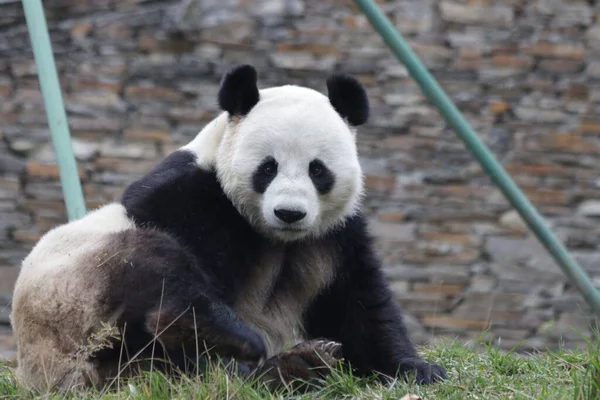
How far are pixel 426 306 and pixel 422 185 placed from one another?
1.02 m

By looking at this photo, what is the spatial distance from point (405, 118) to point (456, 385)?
4.93 metres

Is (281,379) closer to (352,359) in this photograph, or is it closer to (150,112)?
(352,359)

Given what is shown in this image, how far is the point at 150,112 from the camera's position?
26.7 ft

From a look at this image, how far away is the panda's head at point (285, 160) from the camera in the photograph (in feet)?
12.6

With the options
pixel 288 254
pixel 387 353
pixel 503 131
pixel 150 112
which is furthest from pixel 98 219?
pixel 503 131

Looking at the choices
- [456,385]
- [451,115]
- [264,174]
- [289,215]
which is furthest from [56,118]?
[456,385]

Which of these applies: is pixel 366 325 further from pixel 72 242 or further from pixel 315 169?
pixel 72 242

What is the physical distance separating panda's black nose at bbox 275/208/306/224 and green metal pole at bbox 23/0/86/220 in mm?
1193

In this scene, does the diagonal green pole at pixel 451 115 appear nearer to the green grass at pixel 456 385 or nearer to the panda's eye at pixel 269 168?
the green grass at pixel 456 385

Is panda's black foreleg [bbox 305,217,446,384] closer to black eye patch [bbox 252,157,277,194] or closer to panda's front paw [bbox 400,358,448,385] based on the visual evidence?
panda's front paw [bbox 400,358,448,385]

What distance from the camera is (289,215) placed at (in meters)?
3.75

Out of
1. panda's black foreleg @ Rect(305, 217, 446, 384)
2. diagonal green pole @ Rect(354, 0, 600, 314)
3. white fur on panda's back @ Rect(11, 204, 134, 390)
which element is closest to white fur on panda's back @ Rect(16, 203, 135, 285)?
white fur on panda's back @ Rect(11, 204, 134, 390)

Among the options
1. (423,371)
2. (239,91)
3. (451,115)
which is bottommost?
(423,371)

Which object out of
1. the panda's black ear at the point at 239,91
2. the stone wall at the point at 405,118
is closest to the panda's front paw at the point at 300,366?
the panda's black ear at the point at 239,91
